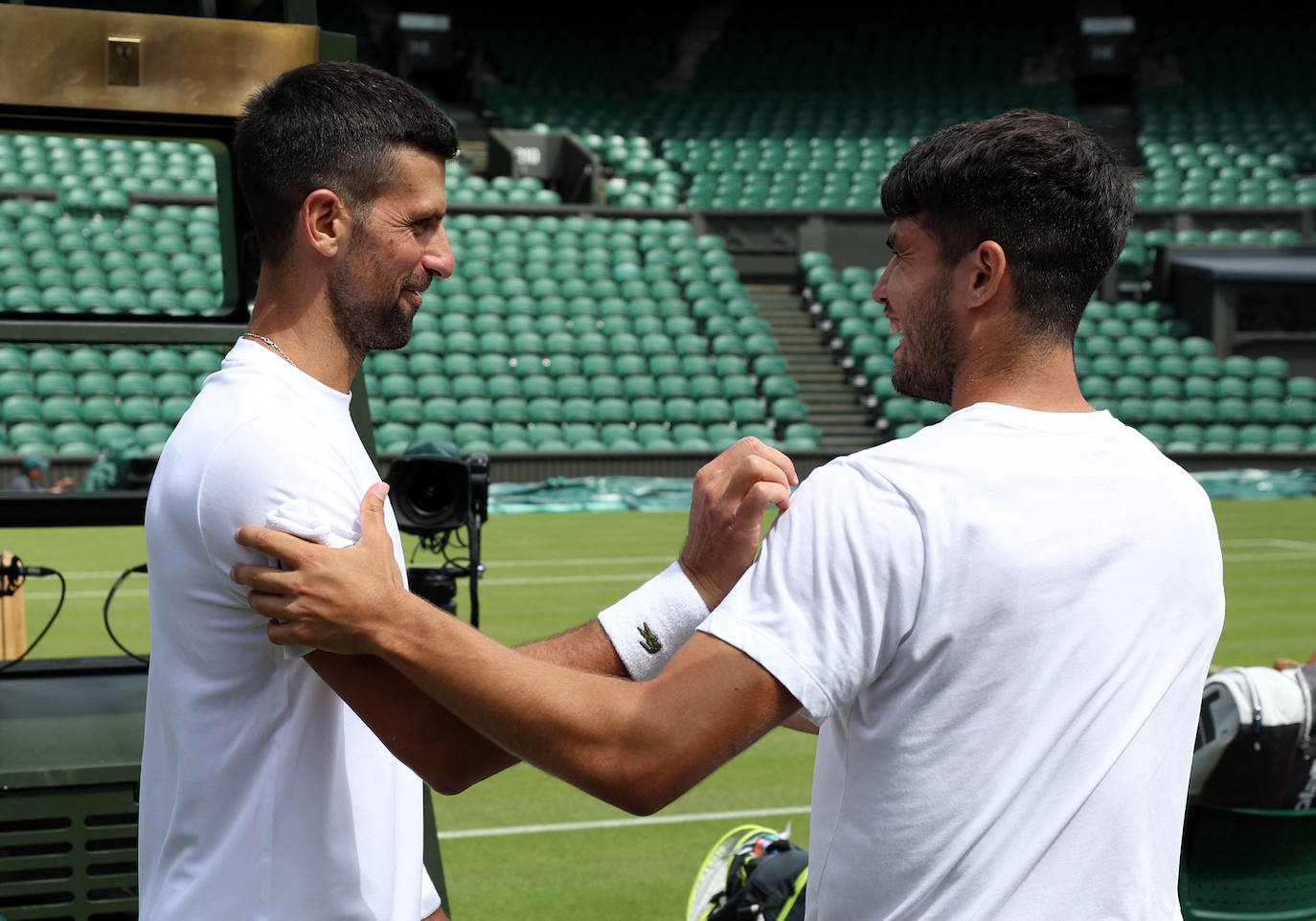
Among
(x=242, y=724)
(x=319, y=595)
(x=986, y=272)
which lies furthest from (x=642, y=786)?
(x=986, y=272)

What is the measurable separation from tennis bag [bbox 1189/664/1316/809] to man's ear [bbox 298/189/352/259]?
197cm

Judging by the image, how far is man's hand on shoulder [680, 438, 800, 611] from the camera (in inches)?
71.8

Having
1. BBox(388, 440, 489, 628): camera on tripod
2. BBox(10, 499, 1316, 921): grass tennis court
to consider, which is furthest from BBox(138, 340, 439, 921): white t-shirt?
BBox(10, 499, 1316, 921): grass tennis court

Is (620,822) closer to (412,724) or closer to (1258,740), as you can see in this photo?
(1258,740)

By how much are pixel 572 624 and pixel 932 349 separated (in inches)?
305

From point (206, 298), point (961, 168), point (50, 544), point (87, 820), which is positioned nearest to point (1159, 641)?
point (961, 168)

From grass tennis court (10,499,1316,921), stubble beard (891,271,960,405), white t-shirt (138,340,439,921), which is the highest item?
stubble beard (891,271,960,405)

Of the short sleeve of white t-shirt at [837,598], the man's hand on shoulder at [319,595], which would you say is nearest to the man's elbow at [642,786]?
Answer: the short sleeve of white t-shirt at [837,598]

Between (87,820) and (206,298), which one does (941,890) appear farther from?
(206,298)

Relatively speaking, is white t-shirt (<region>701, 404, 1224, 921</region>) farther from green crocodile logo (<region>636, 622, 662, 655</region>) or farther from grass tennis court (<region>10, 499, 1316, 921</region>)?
grass tennis court (<region>10, 499, 1316, 921</region>)

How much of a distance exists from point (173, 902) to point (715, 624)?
82 cm

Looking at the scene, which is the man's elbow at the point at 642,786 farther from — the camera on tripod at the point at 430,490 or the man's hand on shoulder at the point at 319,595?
the camera on tripod at the point at 430,490

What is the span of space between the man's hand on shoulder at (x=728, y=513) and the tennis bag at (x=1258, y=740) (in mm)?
1320

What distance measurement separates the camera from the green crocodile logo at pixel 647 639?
1.95m
